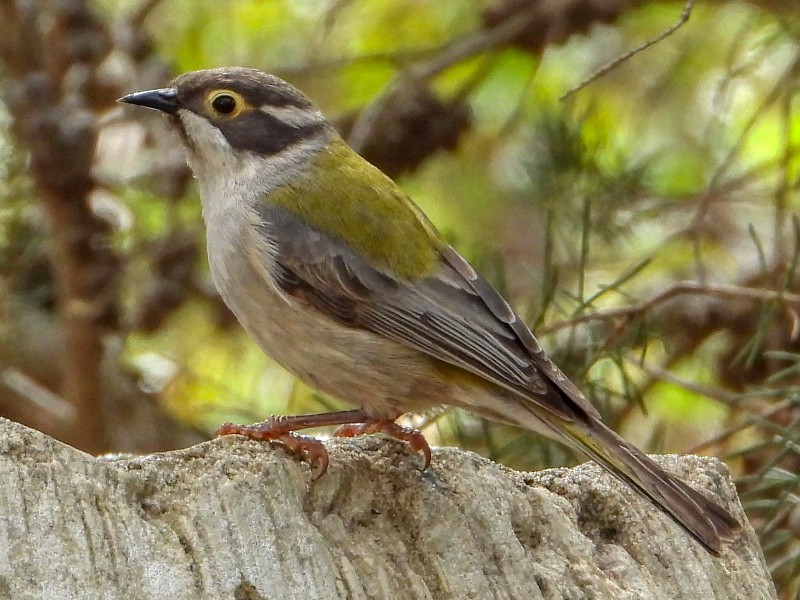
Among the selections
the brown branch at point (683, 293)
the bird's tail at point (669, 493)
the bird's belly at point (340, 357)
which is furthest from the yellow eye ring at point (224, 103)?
the bird's tail at point (669, 493)

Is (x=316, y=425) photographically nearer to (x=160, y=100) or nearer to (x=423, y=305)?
(x=423, y=305)

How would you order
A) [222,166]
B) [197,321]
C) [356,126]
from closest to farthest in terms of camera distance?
[222,166] → [356,126] → [197,321]

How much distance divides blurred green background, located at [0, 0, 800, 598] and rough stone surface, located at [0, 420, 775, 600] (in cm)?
107

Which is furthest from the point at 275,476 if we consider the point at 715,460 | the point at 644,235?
the point at 644,235

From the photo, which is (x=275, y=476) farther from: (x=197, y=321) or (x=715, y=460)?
(x=197, y=321)

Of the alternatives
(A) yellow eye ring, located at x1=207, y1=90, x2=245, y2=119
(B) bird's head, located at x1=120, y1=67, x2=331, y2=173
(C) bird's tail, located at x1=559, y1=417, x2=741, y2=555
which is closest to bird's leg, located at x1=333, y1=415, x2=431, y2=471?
(C) bird's tail, located at x1=559, y1=417, x2=741, y2=555

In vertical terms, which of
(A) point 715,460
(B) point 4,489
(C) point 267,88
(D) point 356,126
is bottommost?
(B) point 4,489

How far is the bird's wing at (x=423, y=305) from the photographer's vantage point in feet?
13.5

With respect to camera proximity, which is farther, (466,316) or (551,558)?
(466,316)

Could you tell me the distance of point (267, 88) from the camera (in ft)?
16.0

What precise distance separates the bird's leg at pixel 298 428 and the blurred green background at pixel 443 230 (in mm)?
644

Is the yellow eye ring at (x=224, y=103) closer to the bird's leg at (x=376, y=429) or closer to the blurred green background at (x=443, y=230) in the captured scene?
the blurred green background at (x=443, y=230)

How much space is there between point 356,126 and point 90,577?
13.3 feet

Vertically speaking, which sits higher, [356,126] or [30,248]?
[356,126]
